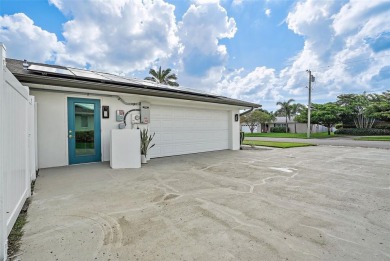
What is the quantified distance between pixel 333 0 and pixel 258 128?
110 ft

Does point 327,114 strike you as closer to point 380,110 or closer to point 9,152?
point 380,110

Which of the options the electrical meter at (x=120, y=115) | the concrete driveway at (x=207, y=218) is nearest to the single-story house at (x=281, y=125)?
the electrical meter at (x=120, y=115)

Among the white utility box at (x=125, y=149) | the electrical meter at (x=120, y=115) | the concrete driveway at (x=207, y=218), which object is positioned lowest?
the concrete driveway at (x=207, y=218)

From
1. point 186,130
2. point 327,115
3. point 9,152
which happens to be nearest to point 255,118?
point 327,115

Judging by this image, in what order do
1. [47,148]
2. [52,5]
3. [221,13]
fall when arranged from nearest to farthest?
1. [47,148]
2. [52,5]
3. [221,13]

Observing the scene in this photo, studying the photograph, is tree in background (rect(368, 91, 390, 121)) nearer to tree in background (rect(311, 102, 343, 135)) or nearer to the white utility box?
tree in background (rect(311, 102, 343, 135))

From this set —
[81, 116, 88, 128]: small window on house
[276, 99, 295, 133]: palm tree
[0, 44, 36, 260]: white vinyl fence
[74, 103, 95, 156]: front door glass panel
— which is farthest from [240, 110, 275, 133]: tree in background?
[0, 44, 36, 260]: white vinyl fence

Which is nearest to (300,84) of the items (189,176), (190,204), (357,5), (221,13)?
(357,5)

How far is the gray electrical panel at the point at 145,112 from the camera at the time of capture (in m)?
7.39

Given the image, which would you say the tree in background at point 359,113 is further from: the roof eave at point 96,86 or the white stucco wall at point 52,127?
the white stucco wall at point 52,127

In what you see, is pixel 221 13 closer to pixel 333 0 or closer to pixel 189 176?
pixel 333 0

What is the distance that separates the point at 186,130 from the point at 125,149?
142 inches

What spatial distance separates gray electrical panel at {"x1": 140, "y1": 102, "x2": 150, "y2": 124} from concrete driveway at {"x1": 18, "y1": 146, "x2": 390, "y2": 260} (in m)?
2.97

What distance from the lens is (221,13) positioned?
11.1 meters
